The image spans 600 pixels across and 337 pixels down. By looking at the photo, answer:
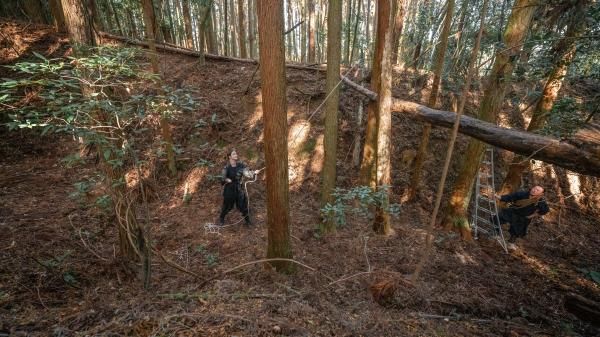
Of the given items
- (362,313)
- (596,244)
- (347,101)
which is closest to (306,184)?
(347,101)

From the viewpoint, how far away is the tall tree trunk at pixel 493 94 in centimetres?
565

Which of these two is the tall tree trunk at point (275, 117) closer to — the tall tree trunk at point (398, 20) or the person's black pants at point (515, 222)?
the tall tree trunk at point (398, 20)

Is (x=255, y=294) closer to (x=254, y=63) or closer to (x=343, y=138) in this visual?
(x=343, y=138)

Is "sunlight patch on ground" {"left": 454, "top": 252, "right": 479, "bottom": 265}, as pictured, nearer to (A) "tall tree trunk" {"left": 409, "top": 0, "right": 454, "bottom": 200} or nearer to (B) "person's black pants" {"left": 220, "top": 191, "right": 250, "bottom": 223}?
(A) "tall tree trunk" {"left": 409, "top": 0, "right": 454, "bottom": 200}

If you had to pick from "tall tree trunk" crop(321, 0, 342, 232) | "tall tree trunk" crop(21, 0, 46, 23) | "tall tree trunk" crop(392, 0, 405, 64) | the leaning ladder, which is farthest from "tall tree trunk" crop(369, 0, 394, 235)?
"tall tree trunk" crop(21, 0, 46, 23)

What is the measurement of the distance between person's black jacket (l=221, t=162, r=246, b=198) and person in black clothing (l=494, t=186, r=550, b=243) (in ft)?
21.6

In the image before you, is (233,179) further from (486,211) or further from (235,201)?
(486,211)

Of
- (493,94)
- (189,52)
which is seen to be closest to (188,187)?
(189,52)

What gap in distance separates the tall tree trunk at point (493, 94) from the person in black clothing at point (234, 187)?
5216 mm

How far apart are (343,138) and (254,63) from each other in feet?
17.9

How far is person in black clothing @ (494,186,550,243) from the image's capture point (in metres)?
6.98

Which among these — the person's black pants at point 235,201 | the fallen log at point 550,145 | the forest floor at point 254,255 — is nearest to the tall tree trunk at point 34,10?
the forest floor at point 254,255

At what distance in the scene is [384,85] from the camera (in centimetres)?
598

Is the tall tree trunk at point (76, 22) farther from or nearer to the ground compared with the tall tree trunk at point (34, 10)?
nearer to the ground
